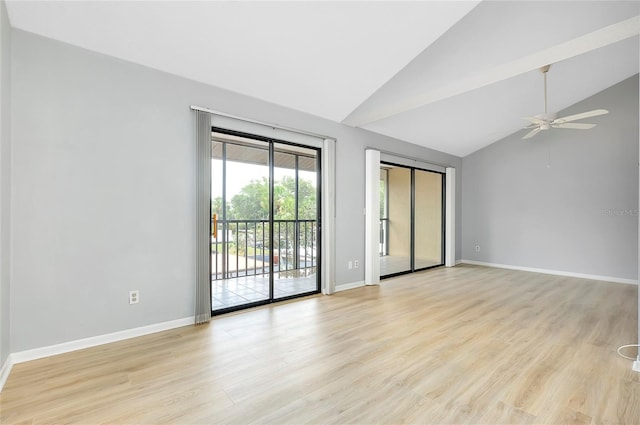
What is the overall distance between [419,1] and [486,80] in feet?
4.39

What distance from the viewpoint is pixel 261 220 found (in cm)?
404

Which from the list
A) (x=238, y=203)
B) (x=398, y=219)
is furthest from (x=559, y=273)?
(x=238, y=203)

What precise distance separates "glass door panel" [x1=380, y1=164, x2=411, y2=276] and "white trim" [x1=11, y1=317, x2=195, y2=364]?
4.36m

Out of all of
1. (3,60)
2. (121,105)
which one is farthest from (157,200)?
(3,60)

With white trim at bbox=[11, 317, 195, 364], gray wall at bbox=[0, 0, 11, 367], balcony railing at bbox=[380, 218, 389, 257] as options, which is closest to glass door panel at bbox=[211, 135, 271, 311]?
white trim at bbox=[11, 317, 195, 364]

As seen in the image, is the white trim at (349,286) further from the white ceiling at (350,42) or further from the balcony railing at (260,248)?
the white ceiling at (350,42)

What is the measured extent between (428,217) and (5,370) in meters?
6.84

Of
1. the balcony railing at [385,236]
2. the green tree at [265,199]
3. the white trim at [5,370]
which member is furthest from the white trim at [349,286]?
the white trim at [5,370]

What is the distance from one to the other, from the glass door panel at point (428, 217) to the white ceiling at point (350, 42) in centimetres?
273

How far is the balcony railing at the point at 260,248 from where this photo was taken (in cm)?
421

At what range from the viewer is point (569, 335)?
2855 mm

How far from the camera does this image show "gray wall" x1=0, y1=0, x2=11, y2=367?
6.55ft

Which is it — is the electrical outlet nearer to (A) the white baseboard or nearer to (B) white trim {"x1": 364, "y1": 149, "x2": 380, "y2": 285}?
(B) white trim {"x1": 364, "y1": 149, "x2": 380, "y2": 285}

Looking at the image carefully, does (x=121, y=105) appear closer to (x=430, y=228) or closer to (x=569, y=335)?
(x=569, y=335)
